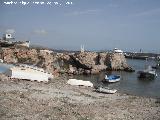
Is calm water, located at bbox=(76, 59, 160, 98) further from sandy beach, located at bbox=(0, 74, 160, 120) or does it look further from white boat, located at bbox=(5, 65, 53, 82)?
sandy beach, located at bbox=(0, 74, 160, 120)

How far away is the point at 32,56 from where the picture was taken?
80125 mm

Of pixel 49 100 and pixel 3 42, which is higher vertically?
pixel 3 42

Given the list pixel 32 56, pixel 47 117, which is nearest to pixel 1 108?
pixel 47 117

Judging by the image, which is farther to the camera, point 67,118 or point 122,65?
point 122,65

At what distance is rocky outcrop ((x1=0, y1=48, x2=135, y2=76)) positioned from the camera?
3007 inches

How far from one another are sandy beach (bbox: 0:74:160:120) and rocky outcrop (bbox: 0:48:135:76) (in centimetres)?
2299

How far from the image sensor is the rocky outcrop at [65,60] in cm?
7638

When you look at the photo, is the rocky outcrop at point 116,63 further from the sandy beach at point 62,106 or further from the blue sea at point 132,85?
the sandy beach at point 62,106

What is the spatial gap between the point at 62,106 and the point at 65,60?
214 feet

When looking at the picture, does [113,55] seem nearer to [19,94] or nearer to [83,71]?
[83,71]

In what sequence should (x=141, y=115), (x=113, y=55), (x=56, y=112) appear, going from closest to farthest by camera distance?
(x=56, y=112) → (x=141, y=115) → (x=113, y=55)

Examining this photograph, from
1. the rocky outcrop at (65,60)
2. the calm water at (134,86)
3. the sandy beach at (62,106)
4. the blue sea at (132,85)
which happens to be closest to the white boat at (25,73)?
the blue sea at (132,85)

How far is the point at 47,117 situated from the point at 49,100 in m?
7.11

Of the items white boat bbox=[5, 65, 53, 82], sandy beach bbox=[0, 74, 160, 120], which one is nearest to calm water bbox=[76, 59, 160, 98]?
white boat bbox=[5, 65, 53, 82]
